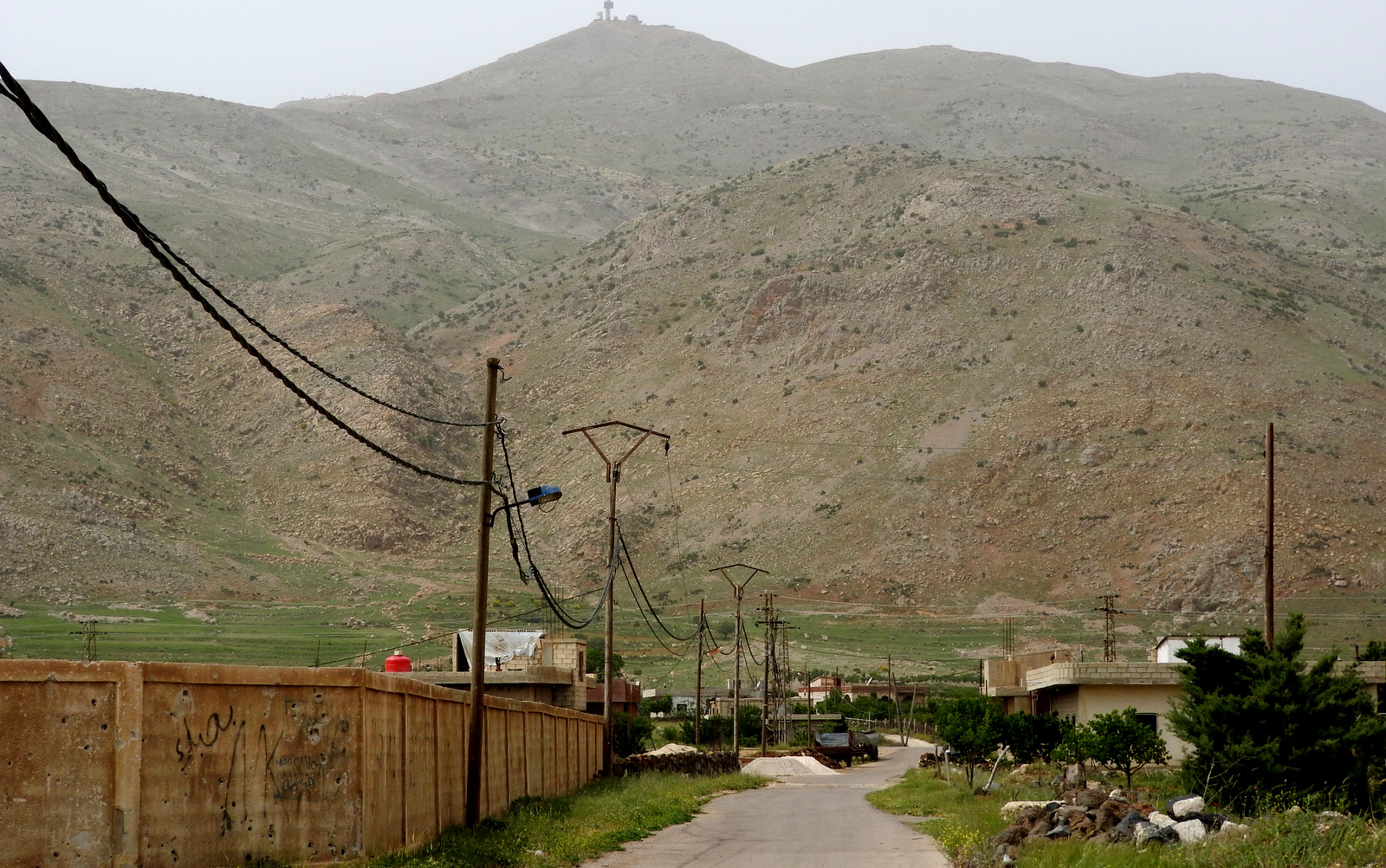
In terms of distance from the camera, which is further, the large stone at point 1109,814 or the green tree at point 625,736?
the green tree at point 625,736

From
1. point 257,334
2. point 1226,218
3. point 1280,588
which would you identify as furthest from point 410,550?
point 1226,218

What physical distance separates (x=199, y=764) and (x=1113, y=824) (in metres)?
12.0

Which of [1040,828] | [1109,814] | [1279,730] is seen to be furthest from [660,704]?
[1109,814]

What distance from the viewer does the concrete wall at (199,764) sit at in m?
14.2

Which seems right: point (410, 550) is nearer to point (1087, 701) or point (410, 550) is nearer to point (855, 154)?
point (1087, 701)

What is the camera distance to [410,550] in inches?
3883

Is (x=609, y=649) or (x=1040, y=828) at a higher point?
(x=609, y=649)

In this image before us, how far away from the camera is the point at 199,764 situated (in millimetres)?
15211

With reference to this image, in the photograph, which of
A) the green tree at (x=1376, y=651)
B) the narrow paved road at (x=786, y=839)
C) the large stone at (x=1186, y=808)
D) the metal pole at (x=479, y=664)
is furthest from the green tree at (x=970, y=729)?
the metal pole at (x=479, y=664)

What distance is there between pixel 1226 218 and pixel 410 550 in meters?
98.2

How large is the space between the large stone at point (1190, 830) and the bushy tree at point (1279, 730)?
423cm

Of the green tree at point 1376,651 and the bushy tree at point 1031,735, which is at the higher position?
the green tree at point 1376,651

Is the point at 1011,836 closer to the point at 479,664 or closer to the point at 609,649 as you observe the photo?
the point at 479,664

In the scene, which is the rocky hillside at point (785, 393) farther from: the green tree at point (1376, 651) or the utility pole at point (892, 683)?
the green tree at point (1376, 651)
